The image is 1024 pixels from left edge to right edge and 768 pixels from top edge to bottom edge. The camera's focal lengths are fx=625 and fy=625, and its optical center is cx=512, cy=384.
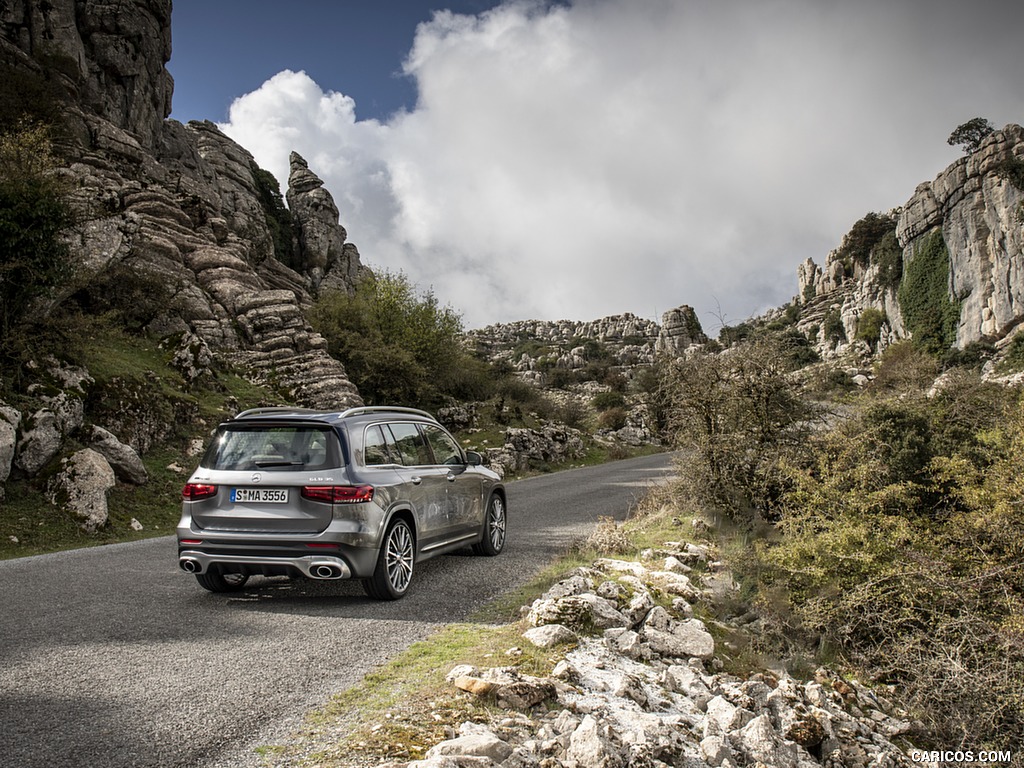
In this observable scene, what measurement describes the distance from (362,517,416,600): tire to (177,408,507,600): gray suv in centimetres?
1

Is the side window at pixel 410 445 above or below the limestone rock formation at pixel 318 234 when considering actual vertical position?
below

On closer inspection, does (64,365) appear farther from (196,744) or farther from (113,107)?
(113,107)

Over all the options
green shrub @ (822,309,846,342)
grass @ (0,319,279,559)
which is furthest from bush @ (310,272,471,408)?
green shrub @ (822,309,846,342)

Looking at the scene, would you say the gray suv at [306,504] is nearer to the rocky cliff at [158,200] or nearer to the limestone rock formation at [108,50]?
the rocky cliff at [158,200]

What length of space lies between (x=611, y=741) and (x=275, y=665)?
246 cm

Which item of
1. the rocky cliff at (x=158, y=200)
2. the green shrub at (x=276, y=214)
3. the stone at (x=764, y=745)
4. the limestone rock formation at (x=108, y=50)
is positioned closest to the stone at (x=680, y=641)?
the stone at (x=764, y=745)

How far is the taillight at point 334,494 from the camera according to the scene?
19.4ft

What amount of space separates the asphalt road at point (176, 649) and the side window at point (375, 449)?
143 centimetres

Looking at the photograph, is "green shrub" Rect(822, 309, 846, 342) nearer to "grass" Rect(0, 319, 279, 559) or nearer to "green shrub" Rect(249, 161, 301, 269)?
"green shrub" Rect(249, 161, 301, 269)

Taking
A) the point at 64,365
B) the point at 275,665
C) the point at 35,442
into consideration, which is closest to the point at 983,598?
the point at 275,665

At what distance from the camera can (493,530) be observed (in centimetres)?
913

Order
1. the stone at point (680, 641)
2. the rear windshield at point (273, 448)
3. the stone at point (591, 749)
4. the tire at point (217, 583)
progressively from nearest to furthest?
1. the stone at point (591, 749)
2. the stone at point (680, 641)
3. the rear windshield at point (273, 448)
4. the tire at point (217, 583)

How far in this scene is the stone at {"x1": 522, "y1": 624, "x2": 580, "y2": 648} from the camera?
16.3 feet

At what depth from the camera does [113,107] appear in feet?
133
